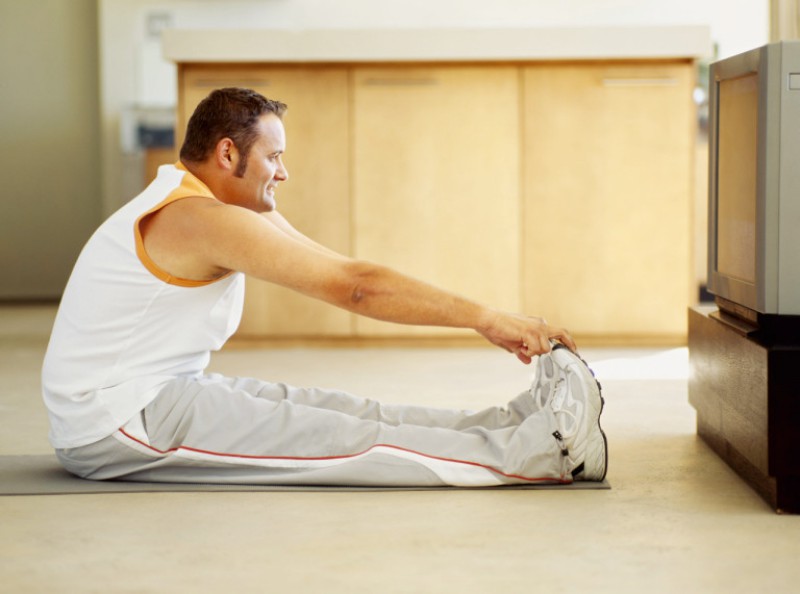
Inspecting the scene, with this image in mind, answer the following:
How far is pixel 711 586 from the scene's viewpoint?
1521 mm

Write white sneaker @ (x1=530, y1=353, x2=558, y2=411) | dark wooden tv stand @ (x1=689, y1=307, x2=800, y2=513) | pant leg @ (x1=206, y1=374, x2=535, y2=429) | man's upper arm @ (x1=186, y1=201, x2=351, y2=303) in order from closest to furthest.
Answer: dark wooden tv stand @ (x1=689, y1=307, x2=800, y2=513)
man's upper arm @ (x1=186, y1=201, x2=351, y2=303)
white sneaker @ (x1=530, y1=353, x2=558, y2=411)
pant leg @ (x1=206, y1=374, x2=535, y2=429)

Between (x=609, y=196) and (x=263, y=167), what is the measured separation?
2.20 meters

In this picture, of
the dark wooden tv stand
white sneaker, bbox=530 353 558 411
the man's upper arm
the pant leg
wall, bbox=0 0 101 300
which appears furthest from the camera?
wall, bbox=0 0 101 300

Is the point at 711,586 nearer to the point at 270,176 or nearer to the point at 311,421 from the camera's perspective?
the point at 311,421

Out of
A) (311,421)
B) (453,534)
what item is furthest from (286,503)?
(453,534)

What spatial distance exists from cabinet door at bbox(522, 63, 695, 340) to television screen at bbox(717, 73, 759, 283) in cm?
175

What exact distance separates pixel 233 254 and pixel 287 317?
220 centimetres

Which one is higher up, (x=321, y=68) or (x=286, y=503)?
(x=321, y=68)

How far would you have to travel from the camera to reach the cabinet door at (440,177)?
4141 mm

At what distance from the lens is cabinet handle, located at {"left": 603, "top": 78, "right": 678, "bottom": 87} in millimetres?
4098

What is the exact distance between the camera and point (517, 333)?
6.58ft

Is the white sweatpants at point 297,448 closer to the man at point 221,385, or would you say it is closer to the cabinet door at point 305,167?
the man at point 221,385

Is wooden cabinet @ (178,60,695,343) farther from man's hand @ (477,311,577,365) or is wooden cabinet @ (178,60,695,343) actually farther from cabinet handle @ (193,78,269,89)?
man's hand @ (477,311,577,365)

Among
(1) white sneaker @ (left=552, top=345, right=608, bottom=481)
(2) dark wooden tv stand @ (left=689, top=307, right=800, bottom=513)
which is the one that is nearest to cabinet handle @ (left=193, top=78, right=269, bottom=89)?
(2) dark wooden tv stand @ (left=689, top=307, right=800, bottom=513)
